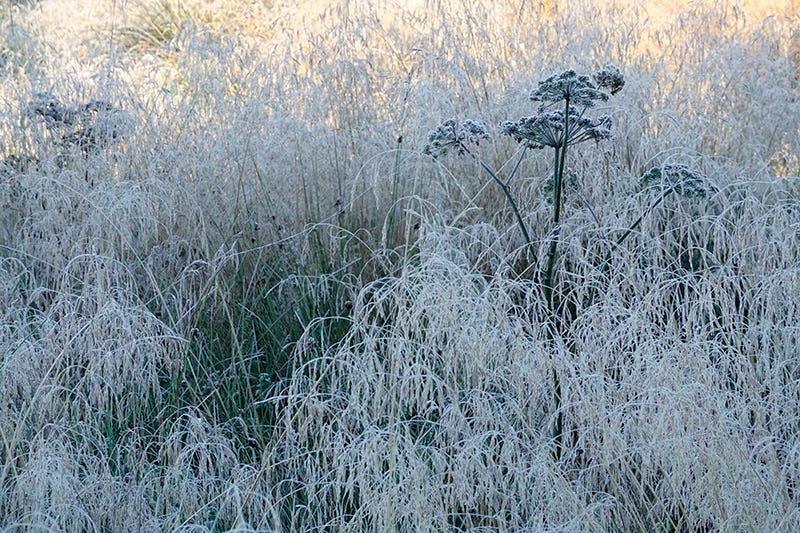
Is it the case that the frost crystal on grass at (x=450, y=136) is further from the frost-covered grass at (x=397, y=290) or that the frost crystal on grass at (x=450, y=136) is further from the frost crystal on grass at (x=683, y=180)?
the frost crystal on grass at (x=683, y=180)

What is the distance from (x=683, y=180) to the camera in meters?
2.34

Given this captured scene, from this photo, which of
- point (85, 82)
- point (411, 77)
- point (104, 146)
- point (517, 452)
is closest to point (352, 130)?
point (411, 77)

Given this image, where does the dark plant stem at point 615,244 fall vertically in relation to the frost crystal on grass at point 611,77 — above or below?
below

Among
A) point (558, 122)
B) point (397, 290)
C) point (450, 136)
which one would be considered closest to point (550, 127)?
point (558, 122)

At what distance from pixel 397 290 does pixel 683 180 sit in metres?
0.80

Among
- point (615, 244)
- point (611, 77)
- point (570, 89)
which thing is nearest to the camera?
point (570, 89)

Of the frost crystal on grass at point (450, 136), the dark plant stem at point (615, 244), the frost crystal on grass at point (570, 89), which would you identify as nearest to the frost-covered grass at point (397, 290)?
the dark plant stem at point (615, 244)

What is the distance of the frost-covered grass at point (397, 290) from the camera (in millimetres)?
1935

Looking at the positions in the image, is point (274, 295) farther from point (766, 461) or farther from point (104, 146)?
point (766, 461)

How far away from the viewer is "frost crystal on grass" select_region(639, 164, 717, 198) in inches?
91.4

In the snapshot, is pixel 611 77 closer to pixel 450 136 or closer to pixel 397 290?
pixel 450 136

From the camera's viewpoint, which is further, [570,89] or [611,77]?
[611,77]

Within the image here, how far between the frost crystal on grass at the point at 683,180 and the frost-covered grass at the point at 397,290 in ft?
0.18

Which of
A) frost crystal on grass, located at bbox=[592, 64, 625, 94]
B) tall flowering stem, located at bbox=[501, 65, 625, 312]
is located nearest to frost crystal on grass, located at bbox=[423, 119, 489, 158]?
tall flowering stem, located at bbox=[501, 65, 625, 312]
